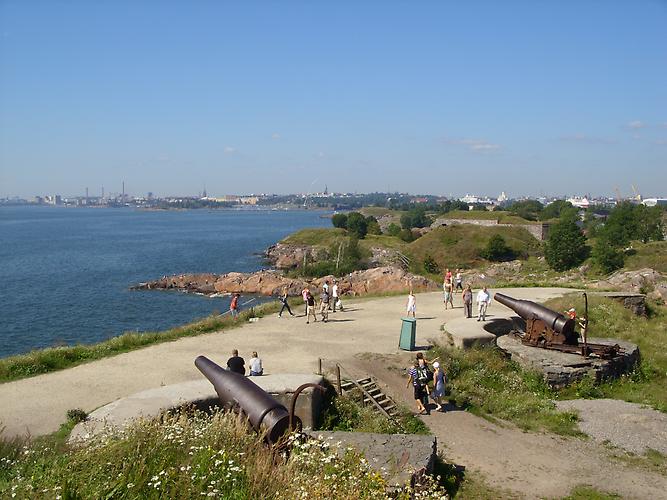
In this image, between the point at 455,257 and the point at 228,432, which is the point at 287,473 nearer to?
the point at 228,432

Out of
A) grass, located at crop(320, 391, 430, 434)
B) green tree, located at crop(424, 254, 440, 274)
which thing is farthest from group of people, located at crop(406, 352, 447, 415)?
green tree, located at crop(424, 254, 440, 274)

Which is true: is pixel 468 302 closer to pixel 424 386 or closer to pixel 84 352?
pixel 424 386

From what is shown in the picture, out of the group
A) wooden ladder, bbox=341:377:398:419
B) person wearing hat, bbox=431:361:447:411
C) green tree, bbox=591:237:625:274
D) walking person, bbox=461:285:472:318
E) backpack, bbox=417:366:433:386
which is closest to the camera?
wooden ladder, bbox=341:377:398:419

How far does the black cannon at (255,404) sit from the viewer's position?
22.1ft

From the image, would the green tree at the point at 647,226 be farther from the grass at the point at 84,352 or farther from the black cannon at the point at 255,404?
the black cannon at the point at 255,404

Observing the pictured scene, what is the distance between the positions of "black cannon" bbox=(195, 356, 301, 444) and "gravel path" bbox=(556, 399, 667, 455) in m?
6.73

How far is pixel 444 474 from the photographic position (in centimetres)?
877

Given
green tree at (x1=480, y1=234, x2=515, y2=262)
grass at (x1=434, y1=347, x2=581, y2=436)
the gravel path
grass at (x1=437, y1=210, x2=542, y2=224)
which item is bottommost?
green tree at (x1=480, y1=234, x2=515, y2=262)

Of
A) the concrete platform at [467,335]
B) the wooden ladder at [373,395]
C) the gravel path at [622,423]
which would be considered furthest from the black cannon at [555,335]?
the wooden ladder at [373,395]

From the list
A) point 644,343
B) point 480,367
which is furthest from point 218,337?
point 644,343

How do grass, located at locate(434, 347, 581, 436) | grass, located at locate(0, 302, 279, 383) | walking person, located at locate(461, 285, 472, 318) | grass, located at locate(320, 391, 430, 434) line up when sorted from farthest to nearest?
walking person, located at locate(461, 285, 472, 318) < grass, located at locate(0, 302, 279, 383) < grass, located at locate(434, 347, 581, 436) < grass, located at locate(320, 391, 430, 434)

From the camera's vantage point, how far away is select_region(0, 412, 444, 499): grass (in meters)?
5.00

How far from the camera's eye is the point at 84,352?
45.1 feet

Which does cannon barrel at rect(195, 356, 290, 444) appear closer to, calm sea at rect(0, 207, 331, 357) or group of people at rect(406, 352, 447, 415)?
group of people at rect(406, 352, 447, 415)
